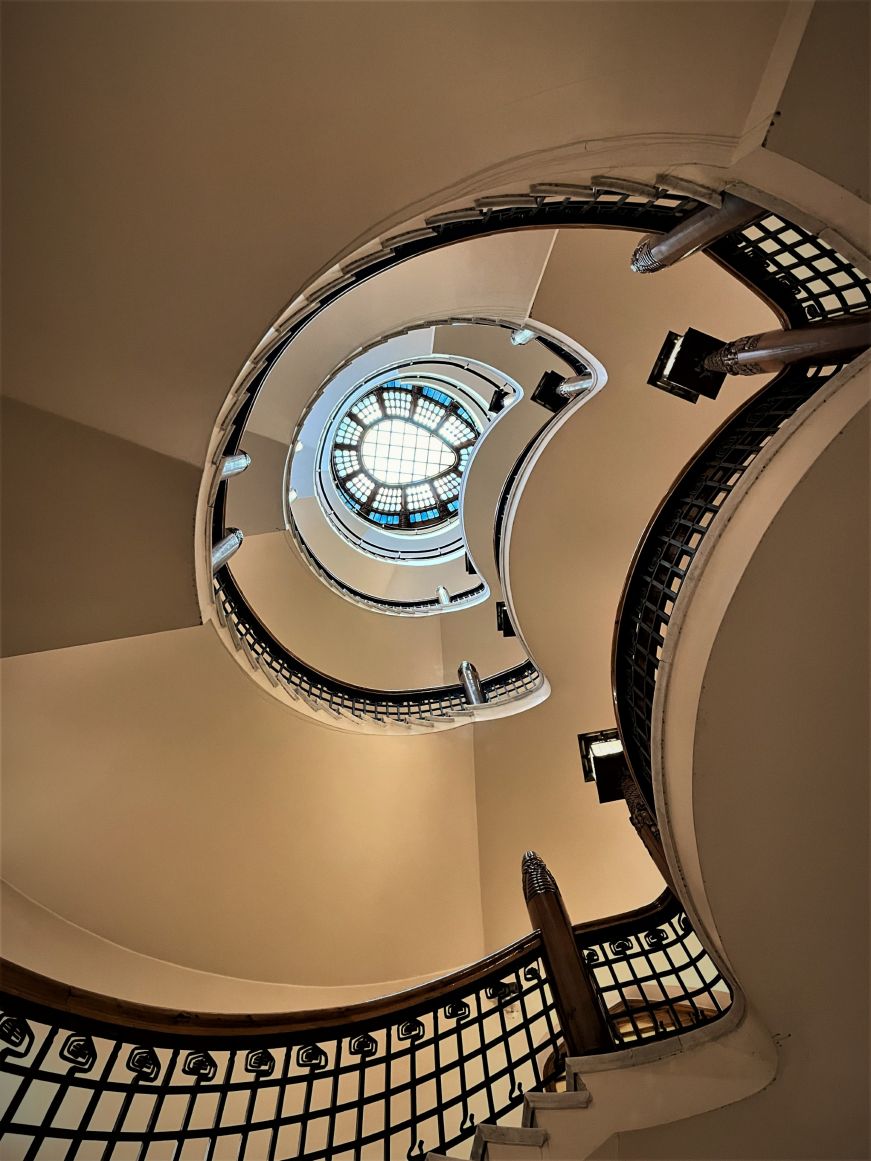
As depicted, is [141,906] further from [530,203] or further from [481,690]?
[530,203]

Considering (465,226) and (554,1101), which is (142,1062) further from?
(465,226)

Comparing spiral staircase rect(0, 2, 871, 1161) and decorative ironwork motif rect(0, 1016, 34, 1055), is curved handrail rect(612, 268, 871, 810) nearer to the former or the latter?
spiral staircase rect(0, 2, 871, 1161)

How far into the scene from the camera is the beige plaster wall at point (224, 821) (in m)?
5.94

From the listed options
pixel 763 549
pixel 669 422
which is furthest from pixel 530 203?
pixel 669 422

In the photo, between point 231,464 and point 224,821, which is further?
point 224,821

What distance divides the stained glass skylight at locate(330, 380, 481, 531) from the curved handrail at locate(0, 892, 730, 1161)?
12.6 m

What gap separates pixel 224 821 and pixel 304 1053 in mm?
4116

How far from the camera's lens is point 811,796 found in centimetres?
349

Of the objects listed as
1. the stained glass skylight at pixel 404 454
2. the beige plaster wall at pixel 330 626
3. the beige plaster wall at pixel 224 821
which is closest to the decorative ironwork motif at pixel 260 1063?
the beige plaster wall at pixel 224 821

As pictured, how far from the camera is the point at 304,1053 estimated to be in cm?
331

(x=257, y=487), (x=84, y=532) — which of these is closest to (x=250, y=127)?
(x=84, y=532)

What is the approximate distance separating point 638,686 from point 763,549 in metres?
1.43

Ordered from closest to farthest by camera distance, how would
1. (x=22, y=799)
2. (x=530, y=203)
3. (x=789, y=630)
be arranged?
(x=789, y=630), (x=530, y=203), (x=22, y=799)

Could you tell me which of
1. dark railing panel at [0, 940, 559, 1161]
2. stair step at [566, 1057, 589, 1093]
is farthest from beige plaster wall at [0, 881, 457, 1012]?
stair step at [566, 1057, 589, 1093]
